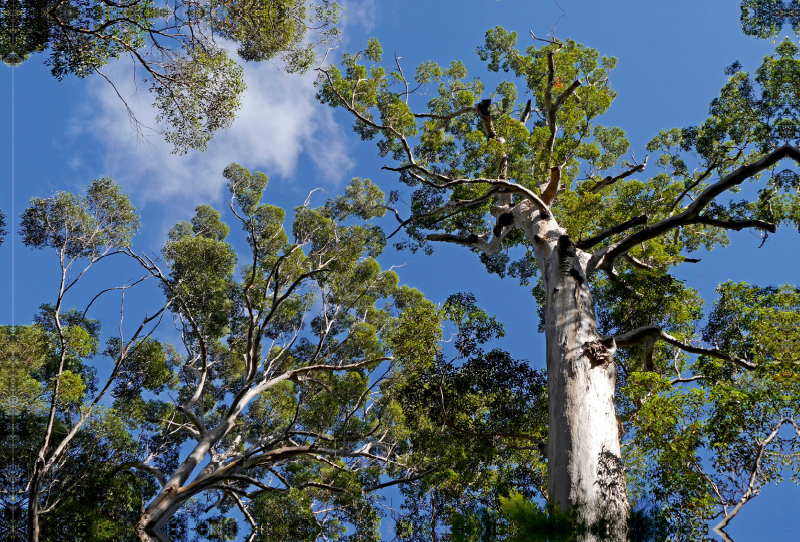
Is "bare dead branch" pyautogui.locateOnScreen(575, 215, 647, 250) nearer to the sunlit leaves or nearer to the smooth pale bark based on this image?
the smooth pale bark

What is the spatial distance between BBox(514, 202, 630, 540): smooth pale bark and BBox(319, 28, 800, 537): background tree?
0.01 meters

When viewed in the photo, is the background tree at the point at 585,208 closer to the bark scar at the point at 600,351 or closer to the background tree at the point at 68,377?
the bark scar at the point at 600,351

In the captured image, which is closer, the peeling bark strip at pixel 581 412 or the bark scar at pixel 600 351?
Answer: the peeling bark strip at pixel 581 412

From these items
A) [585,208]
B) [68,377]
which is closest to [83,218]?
[68,377]

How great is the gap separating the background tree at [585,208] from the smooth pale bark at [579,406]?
15 mm

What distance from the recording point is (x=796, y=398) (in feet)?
14.1

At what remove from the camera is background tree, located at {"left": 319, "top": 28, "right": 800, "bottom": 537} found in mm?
4672

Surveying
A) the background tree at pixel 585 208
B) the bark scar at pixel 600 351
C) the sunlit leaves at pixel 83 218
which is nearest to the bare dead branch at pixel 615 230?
the background tree at pixel 585 208

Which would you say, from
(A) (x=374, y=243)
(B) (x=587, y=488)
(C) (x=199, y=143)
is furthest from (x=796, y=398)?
(A) (x=374, y=243)

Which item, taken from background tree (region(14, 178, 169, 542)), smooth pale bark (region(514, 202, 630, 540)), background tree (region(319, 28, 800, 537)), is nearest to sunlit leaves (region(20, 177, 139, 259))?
background tree (region(14, 178, 169, 542))

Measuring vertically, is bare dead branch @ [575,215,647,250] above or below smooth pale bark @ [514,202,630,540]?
above

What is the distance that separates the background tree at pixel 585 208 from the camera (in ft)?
15.3

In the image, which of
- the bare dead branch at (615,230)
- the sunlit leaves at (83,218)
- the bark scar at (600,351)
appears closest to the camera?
the bark scar at (600,351)

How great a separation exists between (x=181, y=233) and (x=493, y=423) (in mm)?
12678
